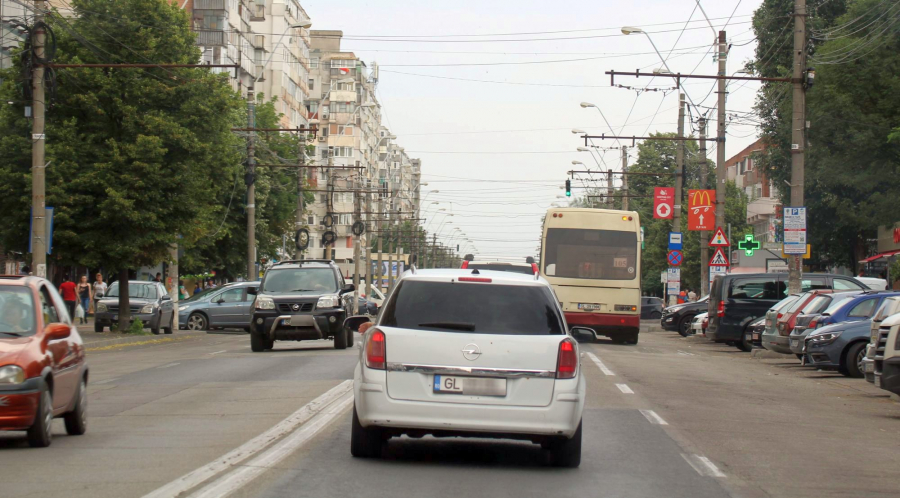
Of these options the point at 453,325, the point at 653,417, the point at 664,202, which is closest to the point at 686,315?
the point at 664,202

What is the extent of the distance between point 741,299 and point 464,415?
23478mm

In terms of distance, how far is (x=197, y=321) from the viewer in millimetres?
42250

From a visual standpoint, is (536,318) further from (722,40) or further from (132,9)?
(722,40)

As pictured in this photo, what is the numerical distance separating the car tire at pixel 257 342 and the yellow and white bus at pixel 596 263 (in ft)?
25.8

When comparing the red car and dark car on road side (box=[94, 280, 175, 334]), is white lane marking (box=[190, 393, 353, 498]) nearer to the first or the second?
the red car

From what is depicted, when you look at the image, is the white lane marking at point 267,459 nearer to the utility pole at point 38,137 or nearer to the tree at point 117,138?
the utility pole at point 38,137

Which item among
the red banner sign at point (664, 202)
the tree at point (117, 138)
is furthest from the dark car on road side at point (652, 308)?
the tree at point (117, 138)

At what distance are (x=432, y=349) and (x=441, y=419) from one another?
53 centimetres

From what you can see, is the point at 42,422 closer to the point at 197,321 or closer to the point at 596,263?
the point at 596,263

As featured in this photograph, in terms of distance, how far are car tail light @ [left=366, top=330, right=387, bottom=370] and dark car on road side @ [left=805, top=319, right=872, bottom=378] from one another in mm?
14717

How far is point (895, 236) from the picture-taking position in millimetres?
53844

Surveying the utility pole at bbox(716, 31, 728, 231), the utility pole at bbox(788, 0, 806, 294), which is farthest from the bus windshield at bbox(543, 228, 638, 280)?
the utility pole at bbox(716, 31, 728, 231)

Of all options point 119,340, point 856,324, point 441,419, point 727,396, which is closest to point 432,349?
point 441,419

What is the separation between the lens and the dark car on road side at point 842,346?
71.6 feet
